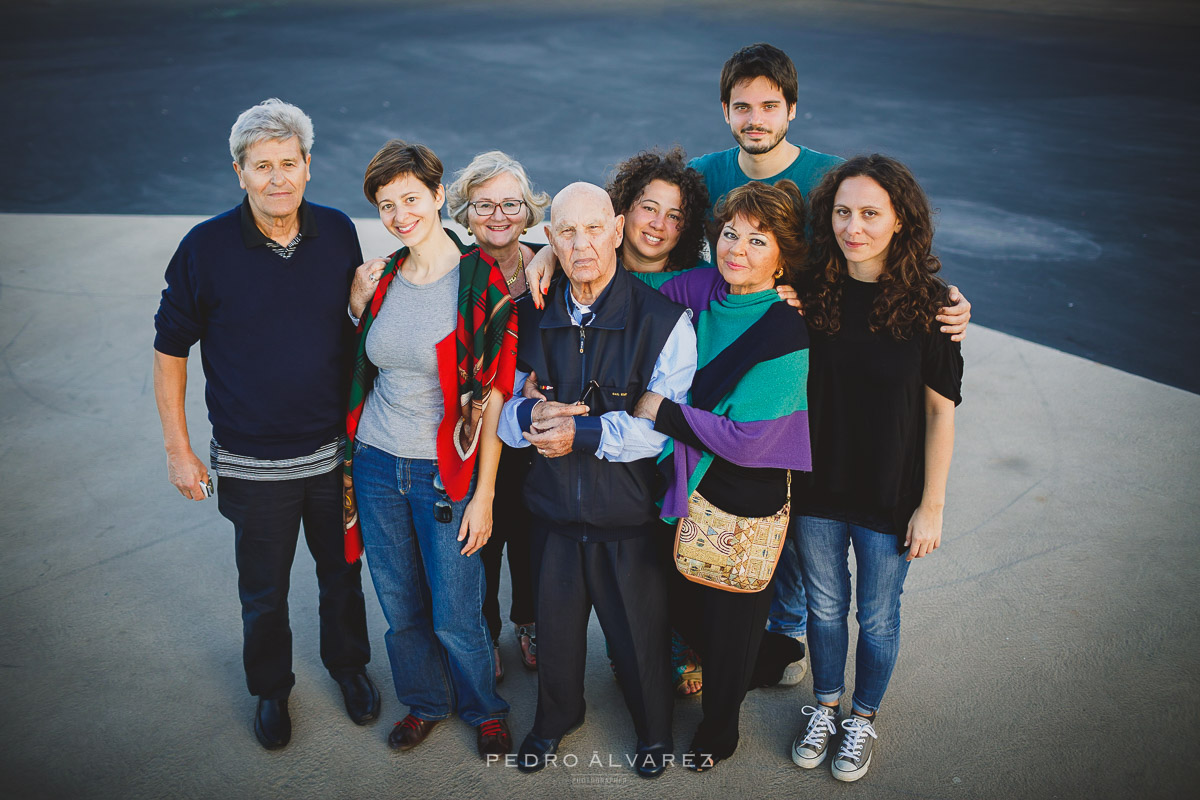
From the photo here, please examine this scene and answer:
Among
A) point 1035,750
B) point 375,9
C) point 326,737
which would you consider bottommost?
point 326,737

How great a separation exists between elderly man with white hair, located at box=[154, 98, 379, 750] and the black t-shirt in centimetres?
153

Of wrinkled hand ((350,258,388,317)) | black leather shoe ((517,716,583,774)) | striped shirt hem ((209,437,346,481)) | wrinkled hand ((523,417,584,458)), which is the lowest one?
black leather shoe ((517,716,583,774))

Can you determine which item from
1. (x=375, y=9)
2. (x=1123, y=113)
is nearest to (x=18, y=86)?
(x=375, y=9)

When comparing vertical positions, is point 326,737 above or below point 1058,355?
below

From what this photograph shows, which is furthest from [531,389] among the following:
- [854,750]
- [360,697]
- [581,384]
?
[854,750]

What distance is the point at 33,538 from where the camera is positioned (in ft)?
12.3

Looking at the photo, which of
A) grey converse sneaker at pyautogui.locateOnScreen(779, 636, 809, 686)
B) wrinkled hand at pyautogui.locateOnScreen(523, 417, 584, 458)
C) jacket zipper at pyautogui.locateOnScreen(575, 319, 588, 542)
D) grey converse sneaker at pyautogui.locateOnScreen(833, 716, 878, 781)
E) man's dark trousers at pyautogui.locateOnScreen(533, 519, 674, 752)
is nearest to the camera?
wrinkled hand at pyautogui.locateOnScreen(523, 417, 584, 458)

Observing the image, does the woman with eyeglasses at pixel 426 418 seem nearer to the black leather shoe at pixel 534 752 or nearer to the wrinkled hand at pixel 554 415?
the black leather shoe at pixel 534 752

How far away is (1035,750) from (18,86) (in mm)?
13836

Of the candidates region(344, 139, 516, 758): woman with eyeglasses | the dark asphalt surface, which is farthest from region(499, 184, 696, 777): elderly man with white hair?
the dark asphalt surface

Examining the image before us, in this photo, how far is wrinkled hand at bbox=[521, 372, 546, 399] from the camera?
2451mm

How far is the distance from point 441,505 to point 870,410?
1.32m

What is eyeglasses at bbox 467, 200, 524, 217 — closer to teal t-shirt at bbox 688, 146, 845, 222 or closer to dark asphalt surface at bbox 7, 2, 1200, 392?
teal t-shirt at bbox 688, 146, 845, 222

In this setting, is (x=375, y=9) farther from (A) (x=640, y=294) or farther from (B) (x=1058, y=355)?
(A) (x=640, y=294)
